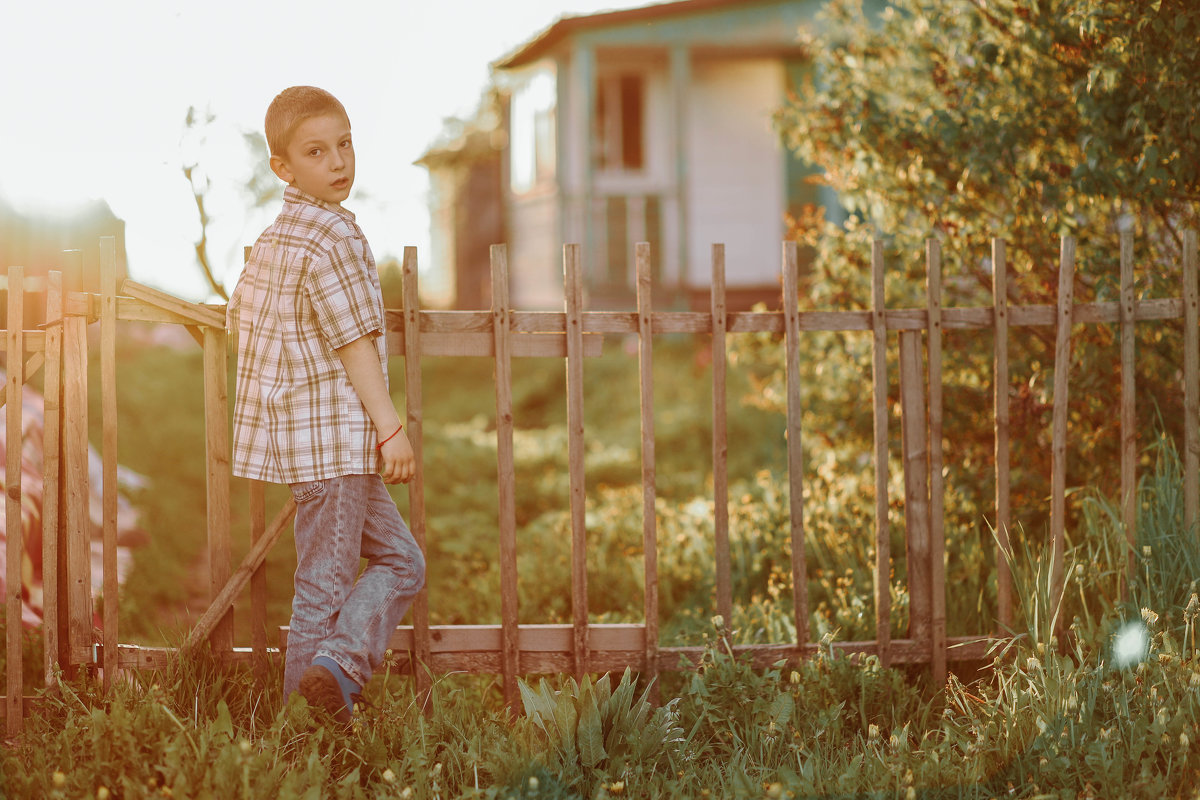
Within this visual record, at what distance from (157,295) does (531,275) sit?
11.4 meters

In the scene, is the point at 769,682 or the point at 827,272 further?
the point at 827,272

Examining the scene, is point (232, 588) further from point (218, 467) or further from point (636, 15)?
point (636, 15)

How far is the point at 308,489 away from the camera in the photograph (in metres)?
2.91

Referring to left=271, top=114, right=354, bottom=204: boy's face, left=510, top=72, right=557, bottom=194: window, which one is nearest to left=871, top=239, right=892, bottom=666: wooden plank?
left=271, top=114, right=354, bottom=204: boy's face

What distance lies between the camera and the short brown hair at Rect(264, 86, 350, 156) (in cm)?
283

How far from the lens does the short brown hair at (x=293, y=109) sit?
111 inches

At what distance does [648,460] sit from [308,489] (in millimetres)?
1174

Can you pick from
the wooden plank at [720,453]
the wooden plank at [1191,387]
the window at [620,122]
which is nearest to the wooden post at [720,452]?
the wooden plank at [720,453]

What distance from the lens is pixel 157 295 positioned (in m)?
3.30

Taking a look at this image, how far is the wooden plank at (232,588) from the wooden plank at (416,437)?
414mm

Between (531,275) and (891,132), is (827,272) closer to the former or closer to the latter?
(891,132)

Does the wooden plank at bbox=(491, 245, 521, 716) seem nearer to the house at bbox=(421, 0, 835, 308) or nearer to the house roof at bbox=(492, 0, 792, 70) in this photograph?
the house at bbox=(421, 0, 835, 308)

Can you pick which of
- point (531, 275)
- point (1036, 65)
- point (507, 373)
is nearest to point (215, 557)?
point (507, 373)

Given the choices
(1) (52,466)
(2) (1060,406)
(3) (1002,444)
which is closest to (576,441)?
(3) (1002,444)
